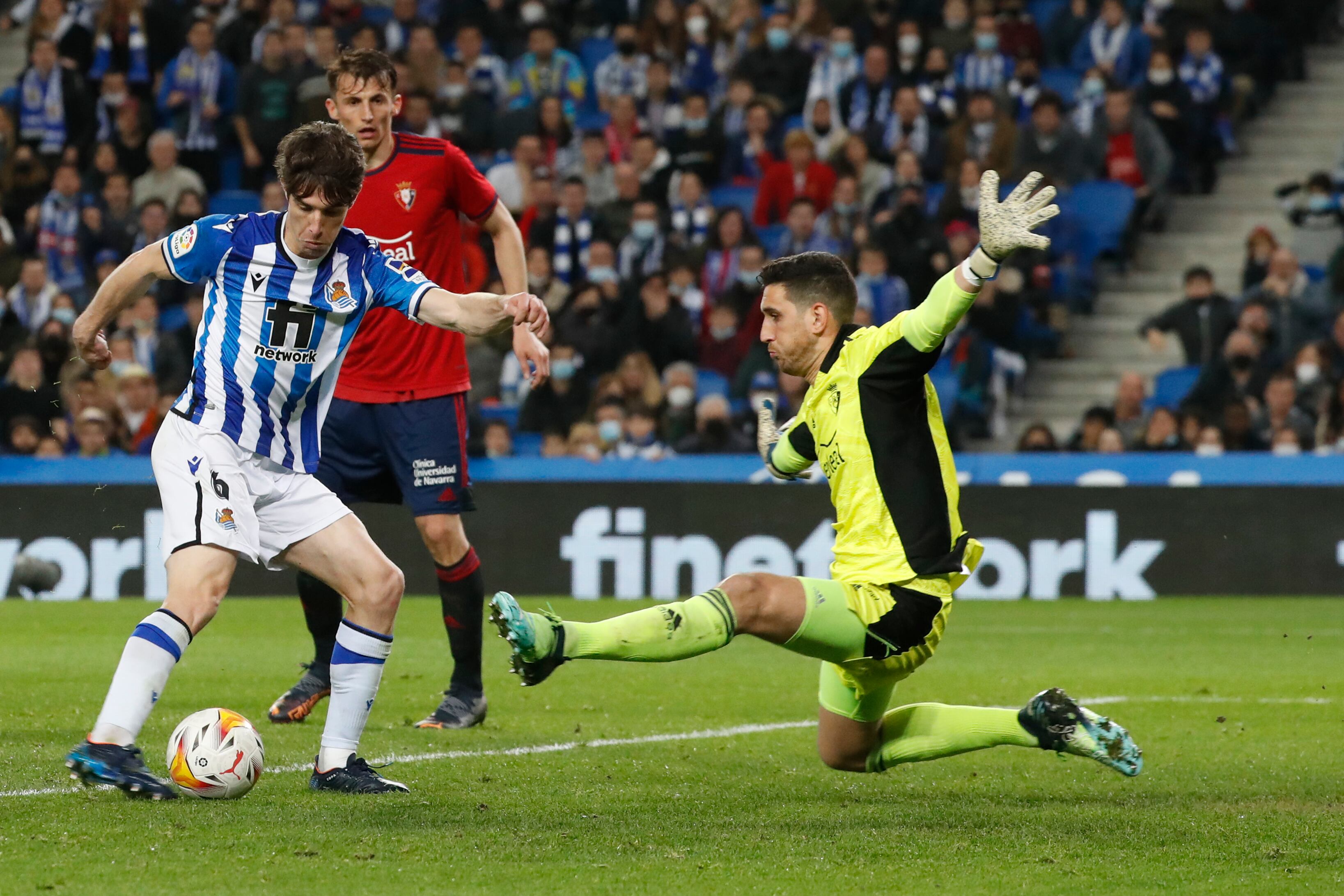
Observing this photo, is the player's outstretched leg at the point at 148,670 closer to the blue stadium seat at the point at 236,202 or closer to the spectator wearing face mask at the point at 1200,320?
the spectator wearing face mask at the point at 1200,320

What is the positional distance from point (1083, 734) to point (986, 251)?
63.2 inches

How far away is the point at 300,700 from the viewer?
7473mm

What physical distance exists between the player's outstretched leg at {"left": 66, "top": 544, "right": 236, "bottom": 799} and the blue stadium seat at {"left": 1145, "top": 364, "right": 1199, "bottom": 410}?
11.7 meters

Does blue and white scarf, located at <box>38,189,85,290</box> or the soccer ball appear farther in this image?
blue and white scarf, located at <box>38,189,85,290</box>

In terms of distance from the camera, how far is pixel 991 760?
7.01 meters

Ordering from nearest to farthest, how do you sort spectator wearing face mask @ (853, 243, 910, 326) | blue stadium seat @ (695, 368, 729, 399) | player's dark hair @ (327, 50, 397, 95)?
1. player's dark hair @ (327, 50, 397, 95)
2. spectator wearing face mask @ (853, 243, 910, 326)
3. blue stadium seat @ (695, 368, 729, 399)

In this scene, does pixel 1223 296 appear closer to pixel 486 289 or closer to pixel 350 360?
pixel 486 289

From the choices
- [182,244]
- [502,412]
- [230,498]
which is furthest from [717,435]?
[230,498]

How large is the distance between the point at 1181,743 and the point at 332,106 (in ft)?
14.2

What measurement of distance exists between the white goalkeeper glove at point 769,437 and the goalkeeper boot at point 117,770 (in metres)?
2.26

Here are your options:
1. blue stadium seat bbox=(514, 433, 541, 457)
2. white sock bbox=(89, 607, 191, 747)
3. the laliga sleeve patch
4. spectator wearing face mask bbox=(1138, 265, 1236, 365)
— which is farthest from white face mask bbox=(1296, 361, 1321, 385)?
white sock bbox=(89, 607, 191, 747)

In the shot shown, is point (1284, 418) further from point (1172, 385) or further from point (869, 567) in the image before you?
point (869, 567)

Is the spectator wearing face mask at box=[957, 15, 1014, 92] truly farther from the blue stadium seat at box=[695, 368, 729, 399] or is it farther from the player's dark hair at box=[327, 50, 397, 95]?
the player's dark hair at box=[327, 50, 397, 95]

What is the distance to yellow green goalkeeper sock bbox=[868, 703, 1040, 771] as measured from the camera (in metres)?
5.94
